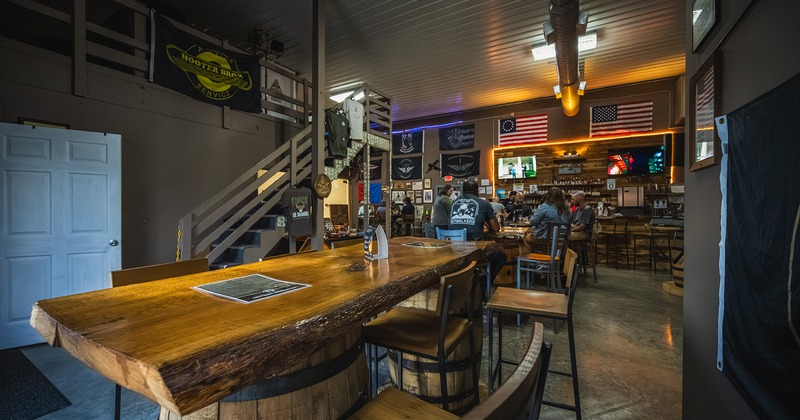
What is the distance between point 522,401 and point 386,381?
2.29m

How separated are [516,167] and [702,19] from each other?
8.02 m

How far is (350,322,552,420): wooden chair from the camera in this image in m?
0.62

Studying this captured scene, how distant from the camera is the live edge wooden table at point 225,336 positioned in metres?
0.77

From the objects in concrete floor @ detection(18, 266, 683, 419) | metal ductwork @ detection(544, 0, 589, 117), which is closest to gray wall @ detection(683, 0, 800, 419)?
concrete floor @ detection(18, 266, 683, 419)

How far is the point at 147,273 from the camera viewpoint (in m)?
1.85

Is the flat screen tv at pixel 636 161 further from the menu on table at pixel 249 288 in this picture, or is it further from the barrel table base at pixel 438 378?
the menu on table at pixel 249 288

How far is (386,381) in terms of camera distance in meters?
2.73

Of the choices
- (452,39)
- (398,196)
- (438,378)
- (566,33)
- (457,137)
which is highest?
(452,39)

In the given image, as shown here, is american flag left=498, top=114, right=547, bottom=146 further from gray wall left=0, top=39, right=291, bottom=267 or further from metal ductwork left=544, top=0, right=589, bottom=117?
gray wall left=0, top=39, right=291, bottom=267

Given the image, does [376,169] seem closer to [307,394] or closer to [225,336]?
[307,394]

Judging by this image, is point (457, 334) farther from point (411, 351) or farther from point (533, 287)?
point (533, 287)

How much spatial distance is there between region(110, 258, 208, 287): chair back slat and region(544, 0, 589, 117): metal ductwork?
15.5 ft

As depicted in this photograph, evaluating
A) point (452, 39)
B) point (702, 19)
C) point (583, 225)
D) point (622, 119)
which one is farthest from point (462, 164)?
point (702, 19)

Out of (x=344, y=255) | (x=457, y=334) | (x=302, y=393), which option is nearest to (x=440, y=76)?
(x=344, y=255)
